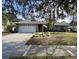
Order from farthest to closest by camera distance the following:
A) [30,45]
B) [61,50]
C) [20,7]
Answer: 1. [30,45]
2. [61,50]
3. [20,7]

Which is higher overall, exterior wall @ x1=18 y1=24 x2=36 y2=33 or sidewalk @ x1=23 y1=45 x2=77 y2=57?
exterior wall @ x1=18 y1=24 x2=36 y2=33

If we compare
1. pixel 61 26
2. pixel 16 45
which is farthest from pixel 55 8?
pixel 16 45

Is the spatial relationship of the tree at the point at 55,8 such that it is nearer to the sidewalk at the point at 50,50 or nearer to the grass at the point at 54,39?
the grass at the point at 54,39

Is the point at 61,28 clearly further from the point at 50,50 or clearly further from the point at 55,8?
the point at 50,50

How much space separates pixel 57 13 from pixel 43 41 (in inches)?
17.8

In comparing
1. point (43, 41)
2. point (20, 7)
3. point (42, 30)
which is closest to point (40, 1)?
point (20, 7)

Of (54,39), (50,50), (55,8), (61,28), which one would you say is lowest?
(50,50)

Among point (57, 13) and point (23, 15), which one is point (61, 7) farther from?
point (23, 15)

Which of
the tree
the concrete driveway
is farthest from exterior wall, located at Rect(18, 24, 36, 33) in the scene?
the tree

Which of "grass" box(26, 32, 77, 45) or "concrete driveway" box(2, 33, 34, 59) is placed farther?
"concrete driveway" box(2, 33, 34, 59)

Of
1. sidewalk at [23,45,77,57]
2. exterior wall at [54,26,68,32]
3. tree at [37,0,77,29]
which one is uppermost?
tree at [37,0,77,29]

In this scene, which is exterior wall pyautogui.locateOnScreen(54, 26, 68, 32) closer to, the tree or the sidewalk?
the tree

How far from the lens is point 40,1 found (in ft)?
4.48

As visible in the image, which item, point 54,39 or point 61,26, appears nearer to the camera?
point 61,26
